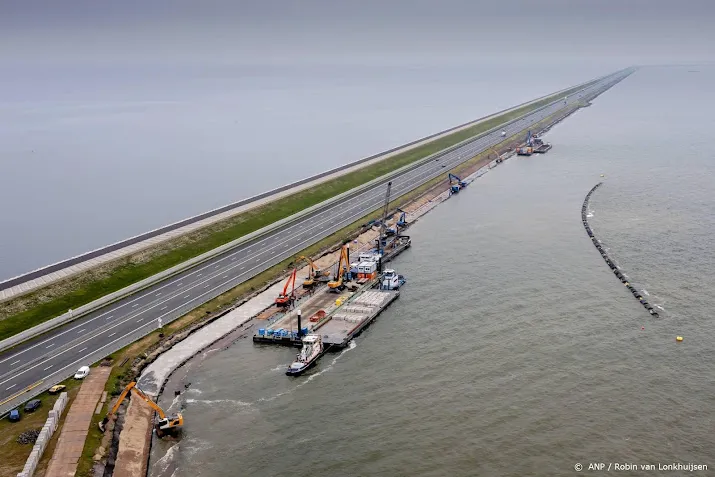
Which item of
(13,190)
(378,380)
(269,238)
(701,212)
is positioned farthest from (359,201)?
(13,190)

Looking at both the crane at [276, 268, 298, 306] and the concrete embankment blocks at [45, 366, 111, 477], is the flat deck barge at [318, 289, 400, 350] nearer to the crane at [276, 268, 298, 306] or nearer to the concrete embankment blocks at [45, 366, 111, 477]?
the crane at [276, 268, 298, 306]

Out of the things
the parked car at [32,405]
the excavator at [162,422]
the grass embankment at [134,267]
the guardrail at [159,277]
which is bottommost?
the excavator at [162,422]

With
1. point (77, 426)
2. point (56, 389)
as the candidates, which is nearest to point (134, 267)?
point (56, 389)

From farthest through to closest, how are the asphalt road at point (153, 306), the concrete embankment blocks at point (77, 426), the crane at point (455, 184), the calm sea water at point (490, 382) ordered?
the crane at point (455, 184), the asphalt road at point (153, 306), the calm sea water at point (490, 382), the concrete embankment blocks at point (77, 426)

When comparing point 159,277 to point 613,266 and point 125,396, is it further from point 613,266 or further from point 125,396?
point 613,266

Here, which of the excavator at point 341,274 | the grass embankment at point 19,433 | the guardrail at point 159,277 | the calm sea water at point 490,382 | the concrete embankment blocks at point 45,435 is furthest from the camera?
the excavator at point 341,274

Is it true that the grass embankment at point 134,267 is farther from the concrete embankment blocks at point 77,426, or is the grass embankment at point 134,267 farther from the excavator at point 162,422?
the excavator at point 162,422

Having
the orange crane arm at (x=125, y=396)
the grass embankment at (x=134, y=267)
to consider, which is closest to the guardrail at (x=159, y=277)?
the grass embankment at (x=134, y=267)

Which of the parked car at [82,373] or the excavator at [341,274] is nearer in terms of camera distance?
the parked car at [82,373]
